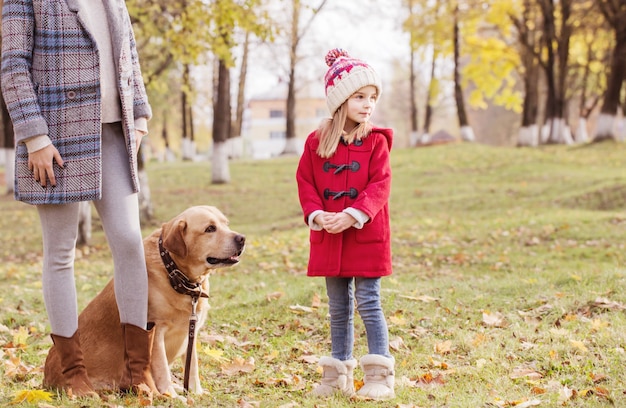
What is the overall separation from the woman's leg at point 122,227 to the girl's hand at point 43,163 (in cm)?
26

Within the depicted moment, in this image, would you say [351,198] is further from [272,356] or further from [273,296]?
[273,296]

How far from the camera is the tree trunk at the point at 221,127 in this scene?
61.8ft

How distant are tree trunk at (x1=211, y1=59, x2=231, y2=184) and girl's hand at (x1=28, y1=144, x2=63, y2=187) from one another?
1528cm

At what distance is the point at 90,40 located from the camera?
3482mm

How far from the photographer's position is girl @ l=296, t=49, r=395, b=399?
3.78 meters

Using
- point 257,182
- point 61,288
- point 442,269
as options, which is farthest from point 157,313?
point 257,182

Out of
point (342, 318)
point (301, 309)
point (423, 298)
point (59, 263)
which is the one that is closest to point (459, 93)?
point (423, 298)

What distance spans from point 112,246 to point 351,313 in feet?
4.51

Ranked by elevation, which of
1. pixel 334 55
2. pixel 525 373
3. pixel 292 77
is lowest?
pixel 525 373

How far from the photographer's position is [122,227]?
3.59 metres

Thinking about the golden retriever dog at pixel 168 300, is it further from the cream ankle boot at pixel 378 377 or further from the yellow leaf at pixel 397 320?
the yellow leaf at pixel 397 320

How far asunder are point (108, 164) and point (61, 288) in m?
0.69

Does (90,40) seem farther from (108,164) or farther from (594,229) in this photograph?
(594,229)

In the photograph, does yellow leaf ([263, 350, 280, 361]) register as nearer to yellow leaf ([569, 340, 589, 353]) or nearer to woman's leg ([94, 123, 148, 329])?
woman's leg ([94, 123, 148, 329])
